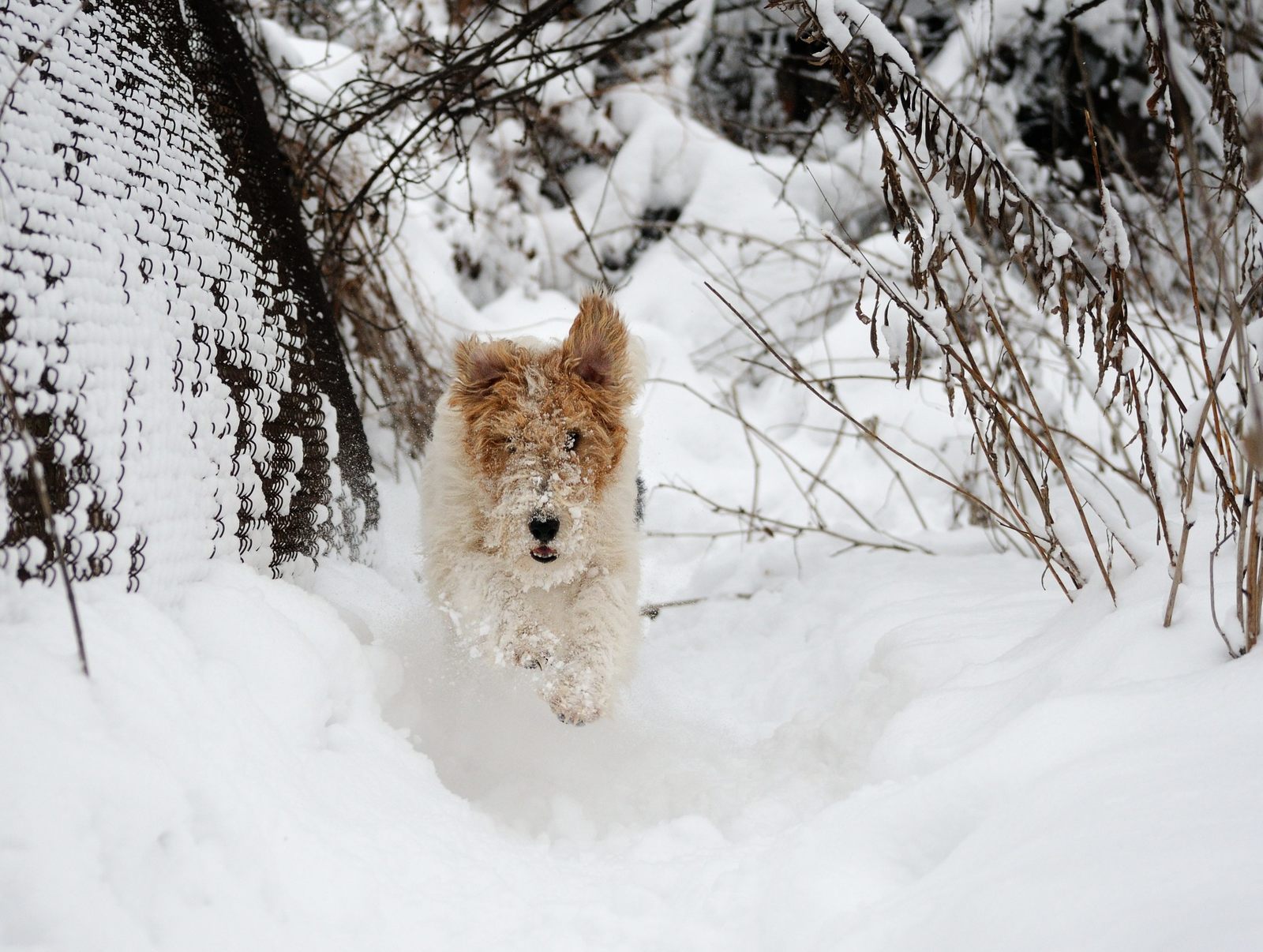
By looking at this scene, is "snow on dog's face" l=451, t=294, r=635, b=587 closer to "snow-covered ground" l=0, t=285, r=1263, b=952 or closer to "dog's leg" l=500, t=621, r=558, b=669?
"dog's leg" l=500, t=621, r=558, b=669

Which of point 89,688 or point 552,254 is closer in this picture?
point 89,688

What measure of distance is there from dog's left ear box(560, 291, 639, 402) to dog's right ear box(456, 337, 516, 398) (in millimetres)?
225

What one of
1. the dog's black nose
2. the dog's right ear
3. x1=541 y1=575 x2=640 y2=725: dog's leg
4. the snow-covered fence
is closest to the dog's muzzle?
the dog's black nose

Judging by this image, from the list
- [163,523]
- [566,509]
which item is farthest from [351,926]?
[566,509]

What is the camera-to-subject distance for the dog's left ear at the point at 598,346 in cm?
310

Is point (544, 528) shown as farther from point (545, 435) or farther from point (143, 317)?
point (143, 317)

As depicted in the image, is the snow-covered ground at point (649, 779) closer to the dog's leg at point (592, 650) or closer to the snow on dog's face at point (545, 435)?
the dog's leg at point (592, 650)

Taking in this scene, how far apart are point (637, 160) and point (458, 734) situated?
6.32 meters

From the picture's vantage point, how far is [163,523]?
187 cm

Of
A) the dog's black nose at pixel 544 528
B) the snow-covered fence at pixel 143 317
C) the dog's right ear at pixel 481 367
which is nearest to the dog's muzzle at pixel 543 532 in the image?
the dog's black nose at pixel 544 528

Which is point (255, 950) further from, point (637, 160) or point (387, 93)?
point (637, 160)

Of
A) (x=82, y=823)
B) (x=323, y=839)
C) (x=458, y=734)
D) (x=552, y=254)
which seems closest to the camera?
(x=82, y=823)

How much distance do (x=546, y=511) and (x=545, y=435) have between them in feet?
0.88

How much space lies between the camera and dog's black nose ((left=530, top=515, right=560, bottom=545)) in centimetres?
287
